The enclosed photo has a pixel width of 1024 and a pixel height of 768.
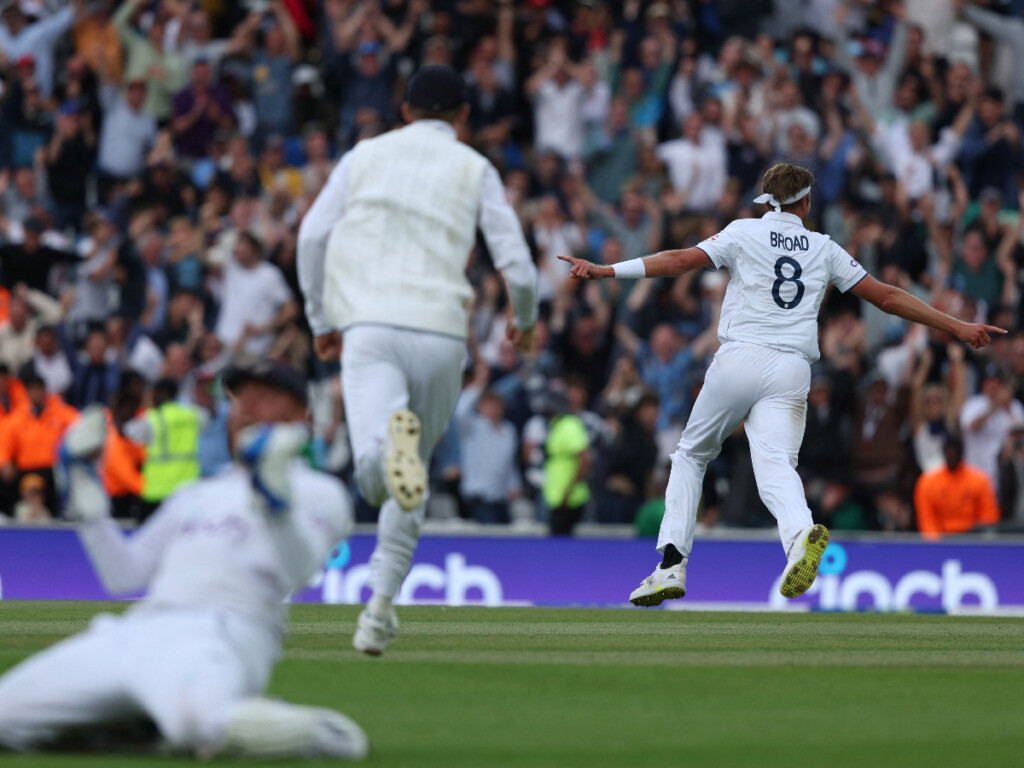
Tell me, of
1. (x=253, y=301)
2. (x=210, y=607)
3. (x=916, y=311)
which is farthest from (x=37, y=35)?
(x=210, y=607)

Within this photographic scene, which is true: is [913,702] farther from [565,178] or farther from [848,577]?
[565,178]

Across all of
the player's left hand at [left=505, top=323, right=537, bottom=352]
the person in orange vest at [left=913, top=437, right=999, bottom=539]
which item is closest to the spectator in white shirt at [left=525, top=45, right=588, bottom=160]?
the person in orange vest at [left=913, top=437, right=999, bottom=539]

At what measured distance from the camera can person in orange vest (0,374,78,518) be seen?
1756 cm

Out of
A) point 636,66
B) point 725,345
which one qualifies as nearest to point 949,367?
point 636,66

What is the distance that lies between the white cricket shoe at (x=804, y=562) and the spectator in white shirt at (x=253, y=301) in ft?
30.7

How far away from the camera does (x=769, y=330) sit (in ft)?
Answer: 34.8

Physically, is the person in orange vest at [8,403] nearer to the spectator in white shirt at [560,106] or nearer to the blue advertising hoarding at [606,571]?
the blue advertising hoarding at [606,571]

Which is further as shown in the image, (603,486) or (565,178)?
(565,178)

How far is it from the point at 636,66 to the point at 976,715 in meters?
15.1

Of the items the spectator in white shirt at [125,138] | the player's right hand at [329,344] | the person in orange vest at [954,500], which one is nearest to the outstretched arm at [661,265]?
the player's right hand at [329,344]

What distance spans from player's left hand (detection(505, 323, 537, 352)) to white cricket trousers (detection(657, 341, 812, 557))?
215 centimetres

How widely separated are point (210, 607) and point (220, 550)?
0.60 feet

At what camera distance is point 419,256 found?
8406 mm

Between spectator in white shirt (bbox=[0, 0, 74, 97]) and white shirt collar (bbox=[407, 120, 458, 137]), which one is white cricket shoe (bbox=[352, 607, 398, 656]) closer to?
white shirt collar (bbox=[407, 120, 458, 137])
